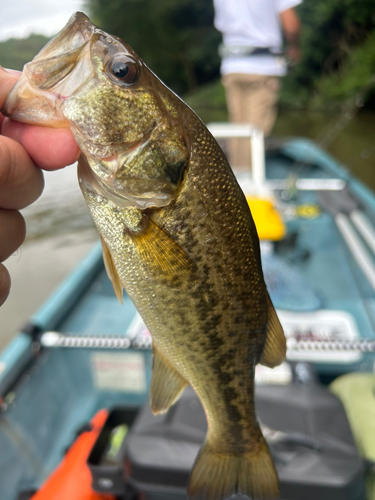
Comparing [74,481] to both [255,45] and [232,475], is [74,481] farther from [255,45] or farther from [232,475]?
[255,45]

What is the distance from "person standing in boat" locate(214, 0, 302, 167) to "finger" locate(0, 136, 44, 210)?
12.5 ft

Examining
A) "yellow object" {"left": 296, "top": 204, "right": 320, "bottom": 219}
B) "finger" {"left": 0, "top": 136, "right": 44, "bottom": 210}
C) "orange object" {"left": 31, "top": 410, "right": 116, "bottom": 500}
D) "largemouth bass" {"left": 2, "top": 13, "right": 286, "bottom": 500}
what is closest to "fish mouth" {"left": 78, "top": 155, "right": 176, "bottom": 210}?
"largemouth bass" {"left": 2, "top": 13, "right": 286, "bottom": 500}

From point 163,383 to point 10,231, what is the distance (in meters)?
0.58

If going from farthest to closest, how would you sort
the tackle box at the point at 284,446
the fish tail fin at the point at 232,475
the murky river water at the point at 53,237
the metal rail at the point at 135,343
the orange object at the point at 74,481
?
the murky river water at the point at 53,237 < the metal rail at the point at 135,343 < the orange object at the point at 74,481 < the tackle box at the point at 284,446 < the fish tail fin at the point at 232,475

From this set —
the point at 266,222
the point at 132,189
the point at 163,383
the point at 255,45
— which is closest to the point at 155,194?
the point at 132,189

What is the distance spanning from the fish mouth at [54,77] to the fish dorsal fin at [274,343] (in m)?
0.71

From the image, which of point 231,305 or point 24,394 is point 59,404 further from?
point 231,305

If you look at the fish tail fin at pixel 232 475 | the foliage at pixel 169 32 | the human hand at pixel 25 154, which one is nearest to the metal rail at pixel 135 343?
the fish tail fin at pixel 232 475

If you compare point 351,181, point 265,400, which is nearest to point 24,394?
point 265,400

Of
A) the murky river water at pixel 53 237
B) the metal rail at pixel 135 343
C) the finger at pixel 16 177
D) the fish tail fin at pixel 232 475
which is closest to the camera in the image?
the finger at pixel 16 177

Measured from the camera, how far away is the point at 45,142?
84cm

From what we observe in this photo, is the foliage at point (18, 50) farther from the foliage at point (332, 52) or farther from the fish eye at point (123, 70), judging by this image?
the foliage at point (332, 52)

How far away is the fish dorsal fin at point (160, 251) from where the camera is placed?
93cm

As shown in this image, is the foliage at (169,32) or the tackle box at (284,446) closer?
the tackle box at (284,446)
